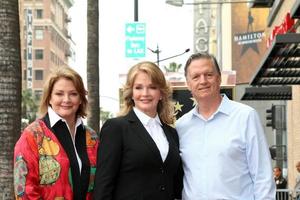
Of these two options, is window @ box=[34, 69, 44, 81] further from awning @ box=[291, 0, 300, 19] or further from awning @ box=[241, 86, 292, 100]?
awning @ box=[291, 0, 300, 19]

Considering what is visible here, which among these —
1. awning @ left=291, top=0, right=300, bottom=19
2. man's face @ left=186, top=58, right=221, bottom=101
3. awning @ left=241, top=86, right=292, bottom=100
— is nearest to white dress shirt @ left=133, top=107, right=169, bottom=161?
man's face @ left=186, top=58, right=221, bottom=101

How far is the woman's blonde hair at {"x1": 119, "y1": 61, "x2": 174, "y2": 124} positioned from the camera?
15.2 ft

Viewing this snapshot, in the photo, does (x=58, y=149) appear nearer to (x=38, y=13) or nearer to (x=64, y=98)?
(x=64, y=98)

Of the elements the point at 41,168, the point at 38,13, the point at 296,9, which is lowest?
the point at 41,168

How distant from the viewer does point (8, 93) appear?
8.01 m

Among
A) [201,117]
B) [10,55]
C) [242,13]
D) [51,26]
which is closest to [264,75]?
[10,55]

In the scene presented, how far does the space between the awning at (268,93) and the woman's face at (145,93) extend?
1828cm

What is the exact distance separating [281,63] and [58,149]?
1162 centimetres

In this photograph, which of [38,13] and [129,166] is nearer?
[129,166]

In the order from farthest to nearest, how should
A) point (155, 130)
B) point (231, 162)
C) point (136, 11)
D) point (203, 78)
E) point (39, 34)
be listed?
point (39, 34), point (136, 11), point (155, 130), point (203, 78), point (231, 162)

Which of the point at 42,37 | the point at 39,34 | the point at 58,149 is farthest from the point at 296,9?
the point at 39,34

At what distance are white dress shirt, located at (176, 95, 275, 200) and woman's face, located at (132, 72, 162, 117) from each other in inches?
14.5

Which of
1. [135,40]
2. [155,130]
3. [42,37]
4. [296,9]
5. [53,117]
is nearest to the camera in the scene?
[155,130]

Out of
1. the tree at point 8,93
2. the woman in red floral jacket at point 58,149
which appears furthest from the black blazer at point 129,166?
the tree at point 8,93
